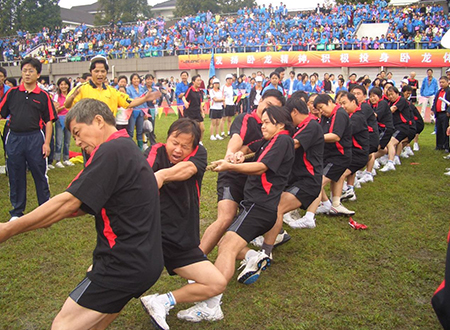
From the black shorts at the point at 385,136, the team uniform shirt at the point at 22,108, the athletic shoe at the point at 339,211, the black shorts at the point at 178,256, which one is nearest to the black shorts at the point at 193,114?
the black shorts at the point at 385,136

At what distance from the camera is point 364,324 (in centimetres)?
341

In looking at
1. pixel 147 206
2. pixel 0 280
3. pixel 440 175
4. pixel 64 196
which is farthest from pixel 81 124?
pixel 440 175

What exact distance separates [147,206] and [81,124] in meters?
0.65

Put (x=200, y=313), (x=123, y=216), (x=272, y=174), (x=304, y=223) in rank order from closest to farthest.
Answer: (x=123, y=216), (x=200, y=313), (x=272, y=174), (x=304, y=223)

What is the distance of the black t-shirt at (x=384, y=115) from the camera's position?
8742 mm

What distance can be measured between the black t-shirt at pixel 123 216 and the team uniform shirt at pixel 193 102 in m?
9.12

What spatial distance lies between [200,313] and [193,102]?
8753mm

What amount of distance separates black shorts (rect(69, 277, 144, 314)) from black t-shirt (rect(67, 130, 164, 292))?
1.6 inches

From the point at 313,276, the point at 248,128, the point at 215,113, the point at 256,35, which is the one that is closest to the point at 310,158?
the point at 248,128

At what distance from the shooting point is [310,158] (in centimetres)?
500

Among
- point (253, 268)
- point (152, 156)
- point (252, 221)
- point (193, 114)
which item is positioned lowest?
point (253, 268)

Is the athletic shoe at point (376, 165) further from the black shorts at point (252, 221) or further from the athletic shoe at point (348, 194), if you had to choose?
the black shorts at point (252, 221)

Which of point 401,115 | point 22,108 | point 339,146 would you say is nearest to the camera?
point 22,108

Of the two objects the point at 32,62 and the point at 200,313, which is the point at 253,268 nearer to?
the point at 200,313
